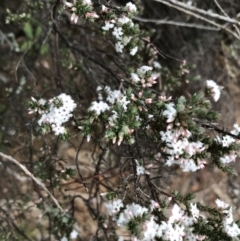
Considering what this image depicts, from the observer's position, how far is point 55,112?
81.9 inches

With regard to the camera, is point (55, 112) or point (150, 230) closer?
point (150, 230)

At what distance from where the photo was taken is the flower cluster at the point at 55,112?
6.79 feet

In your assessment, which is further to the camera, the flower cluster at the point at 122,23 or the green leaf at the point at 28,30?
the green leaf at the point at 28,30

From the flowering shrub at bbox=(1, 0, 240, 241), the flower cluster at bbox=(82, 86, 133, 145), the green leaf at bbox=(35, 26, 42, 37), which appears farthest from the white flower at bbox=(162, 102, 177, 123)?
the green leaf at bbox=(35, 26, 42, 37)

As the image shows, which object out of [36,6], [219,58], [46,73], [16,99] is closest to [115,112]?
[36,6]

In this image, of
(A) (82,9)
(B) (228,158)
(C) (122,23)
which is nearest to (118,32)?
(C) (122,23)

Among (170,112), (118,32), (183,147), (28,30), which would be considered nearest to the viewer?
(170,112)

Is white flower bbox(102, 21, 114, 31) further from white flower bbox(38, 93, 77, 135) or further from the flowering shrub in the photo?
white flower bbox(38, 93, 77, 135)

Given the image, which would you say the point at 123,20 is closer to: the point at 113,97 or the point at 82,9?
the point at 82,9

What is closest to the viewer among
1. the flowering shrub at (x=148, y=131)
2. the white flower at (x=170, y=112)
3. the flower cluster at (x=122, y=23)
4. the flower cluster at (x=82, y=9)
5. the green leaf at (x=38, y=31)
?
the white flower at (x=170, y=112)

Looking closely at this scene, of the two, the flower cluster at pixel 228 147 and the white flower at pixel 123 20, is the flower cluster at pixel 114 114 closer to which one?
the white flower at pixel 123 20

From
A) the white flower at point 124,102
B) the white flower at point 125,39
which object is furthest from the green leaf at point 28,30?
the white flower at point 124,102

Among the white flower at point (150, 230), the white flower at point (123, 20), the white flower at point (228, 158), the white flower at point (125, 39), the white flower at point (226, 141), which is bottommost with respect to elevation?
the white flower at point (150, 230)

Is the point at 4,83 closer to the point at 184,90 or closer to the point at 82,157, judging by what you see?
the point at 82,157
